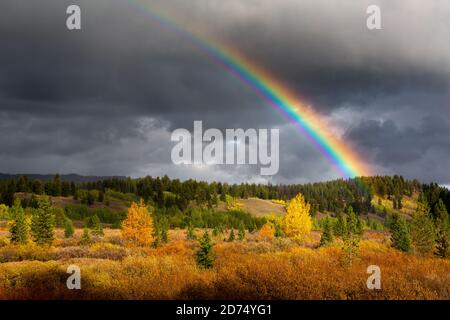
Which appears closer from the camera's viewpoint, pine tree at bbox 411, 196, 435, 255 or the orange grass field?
the orange grass field

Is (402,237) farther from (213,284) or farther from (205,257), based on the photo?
(213,284)

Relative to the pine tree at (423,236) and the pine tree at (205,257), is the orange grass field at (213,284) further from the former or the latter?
the pine tree at (423,236)

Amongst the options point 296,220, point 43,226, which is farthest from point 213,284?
point 296,220

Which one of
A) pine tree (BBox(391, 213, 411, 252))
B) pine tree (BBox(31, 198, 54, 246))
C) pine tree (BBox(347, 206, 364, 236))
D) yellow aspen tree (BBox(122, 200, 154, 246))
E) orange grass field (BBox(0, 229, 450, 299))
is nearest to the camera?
orange grass field (BBox(0, 229, 450, 299))

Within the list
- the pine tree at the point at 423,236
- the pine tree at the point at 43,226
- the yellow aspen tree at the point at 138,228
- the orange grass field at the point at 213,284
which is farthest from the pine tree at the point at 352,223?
the pine tree at the point at 43,226

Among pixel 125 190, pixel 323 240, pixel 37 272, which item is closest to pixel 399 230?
pixel 323 240

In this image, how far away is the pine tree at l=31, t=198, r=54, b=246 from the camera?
107 feet

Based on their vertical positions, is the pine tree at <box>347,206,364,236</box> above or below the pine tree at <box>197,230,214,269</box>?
above

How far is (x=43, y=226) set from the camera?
32.9m

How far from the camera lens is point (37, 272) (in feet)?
55.4

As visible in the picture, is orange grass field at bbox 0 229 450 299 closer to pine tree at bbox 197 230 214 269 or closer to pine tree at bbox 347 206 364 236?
pine tree at bbox 197 230 214 269

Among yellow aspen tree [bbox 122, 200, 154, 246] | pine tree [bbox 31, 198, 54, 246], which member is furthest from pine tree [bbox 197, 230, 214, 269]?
yellow aspen tree [bbox 122, 200, 154, 246]
